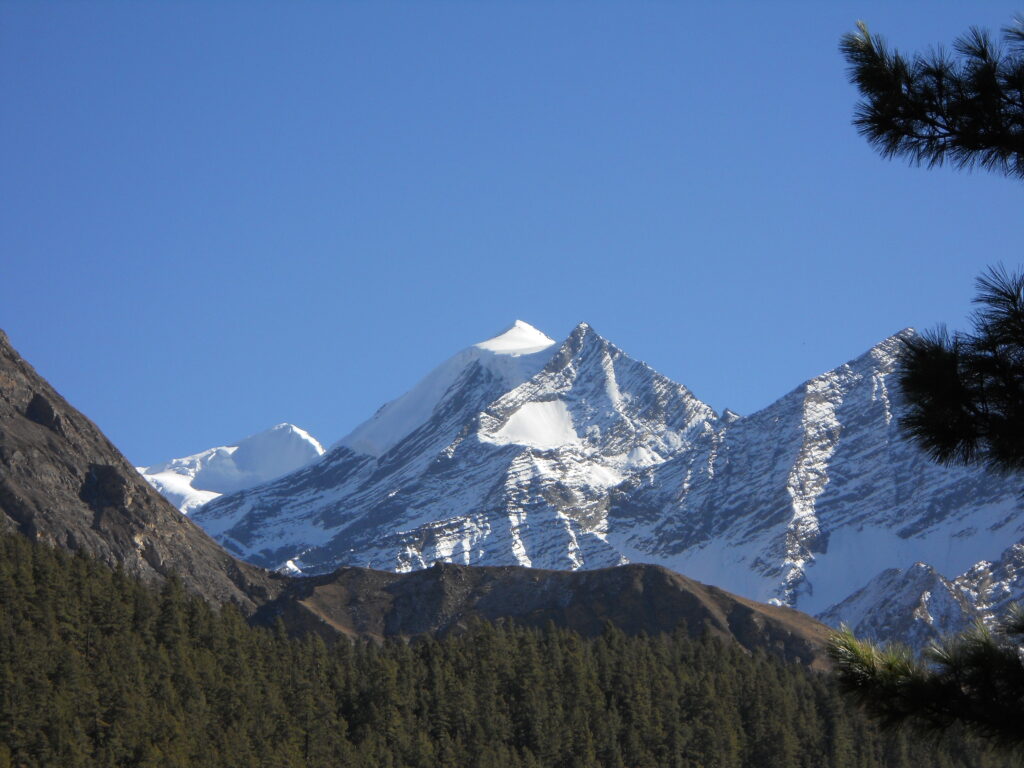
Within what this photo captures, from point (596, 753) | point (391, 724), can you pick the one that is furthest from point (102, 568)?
point (596, 753)

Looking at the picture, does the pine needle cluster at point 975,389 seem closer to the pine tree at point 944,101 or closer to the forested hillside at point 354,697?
the pine tree at point 944,101

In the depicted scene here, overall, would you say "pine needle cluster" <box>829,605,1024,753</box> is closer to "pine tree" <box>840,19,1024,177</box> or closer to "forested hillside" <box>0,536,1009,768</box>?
"pine tree" <box>840,19,1024,177</box>

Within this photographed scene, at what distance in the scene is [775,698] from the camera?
493ft

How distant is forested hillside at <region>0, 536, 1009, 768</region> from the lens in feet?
365

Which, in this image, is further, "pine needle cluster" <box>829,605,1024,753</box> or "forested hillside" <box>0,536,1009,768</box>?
"forested hillside" <box>0,536,1009,768</box>

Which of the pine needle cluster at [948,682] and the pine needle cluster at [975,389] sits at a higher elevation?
the pine needle cluster at [975,389]

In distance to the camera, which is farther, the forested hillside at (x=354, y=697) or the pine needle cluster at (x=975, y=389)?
the forested hillside at (x=354, y=697)

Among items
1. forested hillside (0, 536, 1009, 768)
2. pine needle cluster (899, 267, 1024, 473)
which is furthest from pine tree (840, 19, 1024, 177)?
forested hillside (0, 536, 1009, 768)

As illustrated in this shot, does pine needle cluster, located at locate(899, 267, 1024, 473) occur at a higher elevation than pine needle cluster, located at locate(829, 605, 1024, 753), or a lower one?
higher

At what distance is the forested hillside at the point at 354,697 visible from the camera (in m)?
111

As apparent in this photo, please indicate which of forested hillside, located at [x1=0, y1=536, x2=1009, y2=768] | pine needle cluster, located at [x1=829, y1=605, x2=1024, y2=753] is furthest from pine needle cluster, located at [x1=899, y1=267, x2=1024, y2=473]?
forested hillside, located at [x1=0, y1=536, x2=1009, y2=768]

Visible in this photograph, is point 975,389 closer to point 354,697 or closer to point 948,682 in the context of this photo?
point 948,682

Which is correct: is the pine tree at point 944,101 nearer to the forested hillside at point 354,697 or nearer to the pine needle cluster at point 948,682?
the pine needle cluster at point 948,682

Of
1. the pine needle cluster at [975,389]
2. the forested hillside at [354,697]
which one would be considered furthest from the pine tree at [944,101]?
the forested hillside at [354,697]
